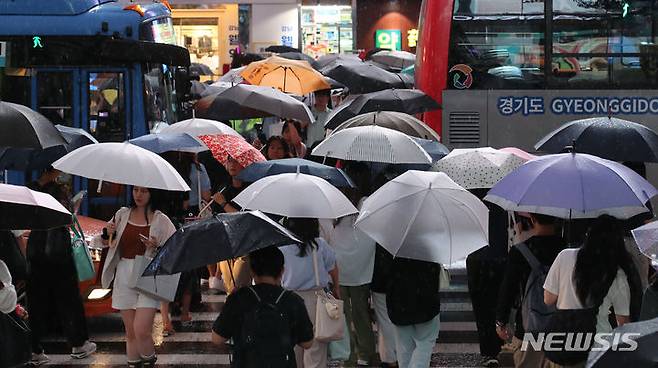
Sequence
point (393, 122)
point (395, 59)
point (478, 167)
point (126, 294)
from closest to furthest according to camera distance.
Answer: point (126, 294) < point (478, 167) < point (393, 122) < point (395, 59)

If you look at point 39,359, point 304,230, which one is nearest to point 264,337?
point 304,230

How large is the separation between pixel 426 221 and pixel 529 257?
Result: 30.1 inches

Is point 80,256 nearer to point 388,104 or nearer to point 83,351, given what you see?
point 83,351

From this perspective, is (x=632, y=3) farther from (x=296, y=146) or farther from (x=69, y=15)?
(x=69, y=15)

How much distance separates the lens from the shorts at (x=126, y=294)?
8602 mm

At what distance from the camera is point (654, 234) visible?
6238 millimetres

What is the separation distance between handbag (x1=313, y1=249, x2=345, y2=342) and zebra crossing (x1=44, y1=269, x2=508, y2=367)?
2196mm

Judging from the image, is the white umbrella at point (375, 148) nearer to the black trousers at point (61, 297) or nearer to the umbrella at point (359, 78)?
the black trousers at point (61, 297)

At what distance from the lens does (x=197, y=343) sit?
10656 mm

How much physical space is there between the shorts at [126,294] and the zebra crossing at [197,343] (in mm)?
1351

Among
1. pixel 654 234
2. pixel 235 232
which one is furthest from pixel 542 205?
pixel 235 232

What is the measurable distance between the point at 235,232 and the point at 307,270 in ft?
6.40

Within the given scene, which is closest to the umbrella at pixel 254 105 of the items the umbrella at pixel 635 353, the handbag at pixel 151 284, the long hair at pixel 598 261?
the handbag at pixel 151 284

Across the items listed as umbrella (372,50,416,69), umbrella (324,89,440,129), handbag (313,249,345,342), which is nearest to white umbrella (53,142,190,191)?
handbag (313,249,345,342)
